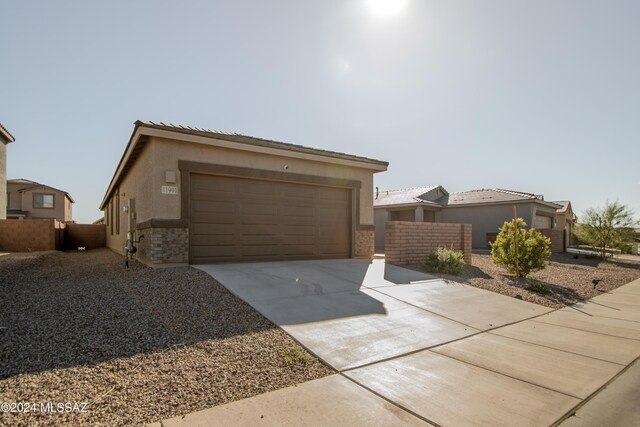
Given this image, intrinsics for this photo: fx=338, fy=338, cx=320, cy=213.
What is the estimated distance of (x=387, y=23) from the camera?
9320 millimetres

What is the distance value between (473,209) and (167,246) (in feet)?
71.0

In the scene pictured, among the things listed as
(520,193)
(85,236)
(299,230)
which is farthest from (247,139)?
(520,193)

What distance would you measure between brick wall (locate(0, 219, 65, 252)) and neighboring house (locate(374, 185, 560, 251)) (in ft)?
60.3

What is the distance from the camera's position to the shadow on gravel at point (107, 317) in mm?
3643

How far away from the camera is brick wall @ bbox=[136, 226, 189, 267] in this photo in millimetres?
8570

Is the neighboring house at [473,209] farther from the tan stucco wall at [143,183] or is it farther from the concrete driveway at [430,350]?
the concrete driveway at [430,350]

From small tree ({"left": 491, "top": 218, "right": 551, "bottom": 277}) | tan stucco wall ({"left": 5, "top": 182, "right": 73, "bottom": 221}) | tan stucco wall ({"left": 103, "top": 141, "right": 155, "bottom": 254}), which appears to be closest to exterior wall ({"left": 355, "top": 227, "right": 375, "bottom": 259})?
small tree ({"left": 491, "top": 218, "right": 551, "bottom": 277})

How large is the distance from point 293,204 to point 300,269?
2.61 m

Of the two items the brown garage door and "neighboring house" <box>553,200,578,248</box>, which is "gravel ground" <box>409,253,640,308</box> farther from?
"neighboring house" <box>553,200,578,248</box>

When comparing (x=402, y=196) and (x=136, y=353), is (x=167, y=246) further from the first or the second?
(x=402, y=196)

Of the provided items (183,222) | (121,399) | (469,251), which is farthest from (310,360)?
(469,251)

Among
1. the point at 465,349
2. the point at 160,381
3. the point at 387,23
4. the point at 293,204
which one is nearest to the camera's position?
the point at 160,381

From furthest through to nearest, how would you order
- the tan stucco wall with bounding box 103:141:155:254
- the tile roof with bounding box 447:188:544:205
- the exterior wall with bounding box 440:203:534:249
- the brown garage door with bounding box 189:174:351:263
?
the tile roof with bounding box 447:188:544:205 → the exterior wall with bounding box 440:203:534:249 → the brown garage door with bounding box 189:174:351:263 → the tan stucco wall with bounding box 103:141:155:254

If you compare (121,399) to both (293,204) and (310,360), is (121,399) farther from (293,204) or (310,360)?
(293,204)
